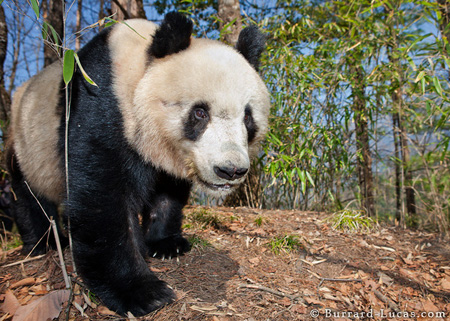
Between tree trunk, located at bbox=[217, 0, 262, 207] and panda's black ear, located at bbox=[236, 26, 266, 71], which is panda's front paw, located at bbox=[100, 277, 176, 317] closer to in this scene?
panda's black ear, located at bbox=[236, 26, 266, 71]

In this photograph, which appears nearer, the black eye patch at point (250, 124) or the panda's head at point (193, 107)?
the panda's head at point (193, 107)

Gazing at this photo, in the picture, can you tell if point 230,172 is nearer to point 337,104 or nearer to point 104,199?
point 104,199

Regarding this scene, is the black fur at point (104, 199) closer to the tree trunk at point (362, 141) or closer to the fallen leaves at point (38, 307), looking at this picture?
the fallen leaves at point (38, 307)

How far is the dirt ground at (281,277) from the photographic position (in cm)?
238

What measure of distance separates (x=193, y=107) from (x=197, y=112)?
0.05m

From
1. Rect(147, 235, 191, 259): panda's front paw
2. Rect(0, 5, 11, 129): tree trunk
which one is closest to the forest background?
Rect(0, 5, 11, 129): tree trunk

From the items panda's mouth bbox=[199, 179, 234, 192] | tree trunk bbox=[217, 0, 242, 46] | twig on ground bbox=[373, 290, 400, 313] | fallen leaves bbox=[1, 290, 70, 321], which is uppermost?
tree trunk bbox=[217, 0, 242, 46]

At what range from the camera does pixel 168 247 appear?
3.21m

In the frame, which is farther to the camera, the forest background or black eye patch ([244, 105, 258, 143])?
the forest background

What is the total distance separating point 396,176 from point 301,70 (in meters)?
4.60

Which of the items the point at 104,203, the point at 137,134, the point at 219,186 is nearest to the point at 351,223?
the point at 219,186

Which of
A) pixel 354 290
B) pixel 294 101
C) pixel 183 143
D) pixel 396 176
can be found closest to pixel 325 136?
pixel 294 101

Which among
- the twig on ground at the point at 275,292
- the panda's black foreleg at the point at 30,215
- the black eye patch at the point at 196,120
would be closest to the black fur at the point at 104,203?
the black eye patch at the point at 196,120

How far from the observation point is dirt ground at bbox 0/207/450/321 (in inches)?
93.7
